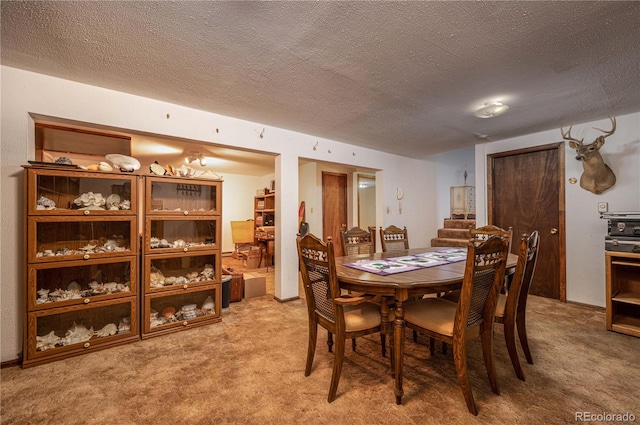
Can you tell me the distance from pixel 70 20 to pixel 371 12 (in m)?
1.76

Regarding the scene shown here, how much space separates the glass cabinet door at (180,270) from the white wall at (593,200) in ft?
14.6

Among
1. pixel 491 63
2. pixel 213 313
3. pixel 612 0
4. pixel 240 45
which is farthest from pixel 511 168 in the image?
pixel 213 313

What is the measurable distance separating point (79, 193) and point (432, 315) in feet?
10.0

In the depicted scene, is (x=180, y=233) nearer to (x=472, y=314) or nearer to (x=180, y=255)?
(x=180, y=255)

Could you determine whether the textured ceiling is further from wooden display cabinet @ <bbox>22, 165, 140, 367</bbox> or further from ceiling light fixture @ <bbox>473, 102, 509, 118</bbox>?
wooden display cabinet @ <bbox>22, 165, 140, 367</bbox>

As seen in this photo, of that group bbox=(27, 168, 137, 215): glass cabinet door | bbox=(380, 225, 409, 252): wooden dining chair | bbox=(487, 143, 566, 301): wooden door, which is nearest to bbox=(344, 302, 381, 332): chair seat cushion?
bbox=(380, 225, 409, 252): wooden dining chair

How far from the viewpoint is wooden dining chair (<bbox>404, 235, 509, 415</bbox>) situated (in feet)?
4.94

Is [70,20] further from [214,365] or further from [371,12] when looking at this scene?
[214,365]

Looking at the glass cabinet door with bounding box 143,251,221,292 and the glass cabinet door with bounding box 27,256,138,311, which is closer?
the glass cabinet door with bounding box 27,256,138,311

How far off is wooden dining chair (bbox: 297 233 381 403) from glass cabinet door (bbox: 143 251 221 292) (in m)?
1.51

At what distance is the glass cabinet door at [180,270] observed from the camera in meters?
2.62

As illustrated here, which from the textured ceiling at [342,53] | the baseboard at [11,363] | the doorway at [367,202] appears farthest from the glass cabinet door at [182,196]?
the doorway at [367,202]

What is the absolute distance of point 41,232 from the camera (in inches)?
86.9

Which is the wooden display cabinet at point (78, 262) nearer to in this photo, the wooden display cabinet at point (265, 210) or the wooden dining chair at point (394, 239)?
the wooden dining chair at point (394, 239)
